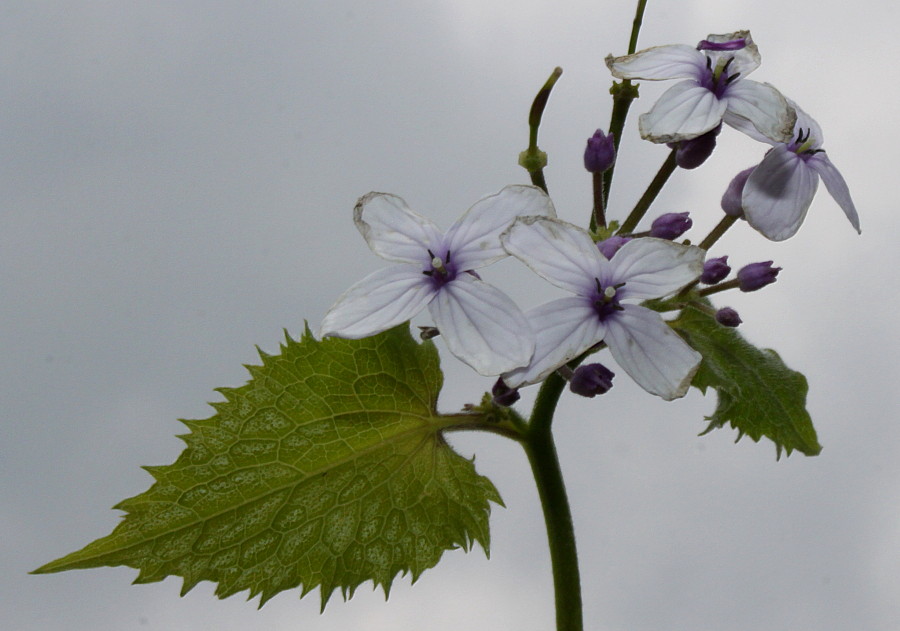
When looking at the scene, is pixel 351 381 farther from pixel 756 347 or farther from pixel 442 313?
pixel 756 347

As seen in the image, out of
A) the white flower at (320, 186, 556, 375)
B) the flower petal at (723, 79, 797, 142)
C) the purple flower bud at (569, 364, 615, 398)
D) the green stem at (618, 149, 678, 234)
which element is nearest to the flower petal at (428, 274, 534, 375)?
the white flower at (320, 186, 556, 375)

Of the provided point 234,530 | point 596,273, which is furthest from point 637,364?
point 234,530

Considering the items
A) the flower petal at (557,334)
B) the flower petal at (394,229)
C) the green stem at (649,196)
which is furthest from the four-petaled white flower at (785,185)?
the flower petal at (394,229)

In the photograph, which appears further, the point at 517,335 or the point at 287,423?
the point at 287,423

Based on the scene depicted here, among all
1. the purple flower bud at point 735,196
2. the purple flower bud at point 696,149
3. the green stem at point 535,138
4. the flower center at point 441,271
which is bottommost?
the purple flower bud at point 735,196

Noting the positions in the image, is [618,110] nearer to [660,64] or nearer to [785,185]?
[660,64]

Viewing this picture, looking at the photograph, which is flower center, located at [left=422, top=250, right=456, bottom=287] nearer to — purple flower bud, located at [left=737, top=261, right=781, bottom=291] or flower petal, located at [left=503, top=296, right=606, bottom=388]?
flower petal, located at [left=503, top=296, right=606, bottom=388]

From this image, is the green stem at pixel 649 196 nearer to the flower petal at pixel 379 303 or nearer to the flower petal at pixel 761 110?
the flower petal at pixel 761 110
